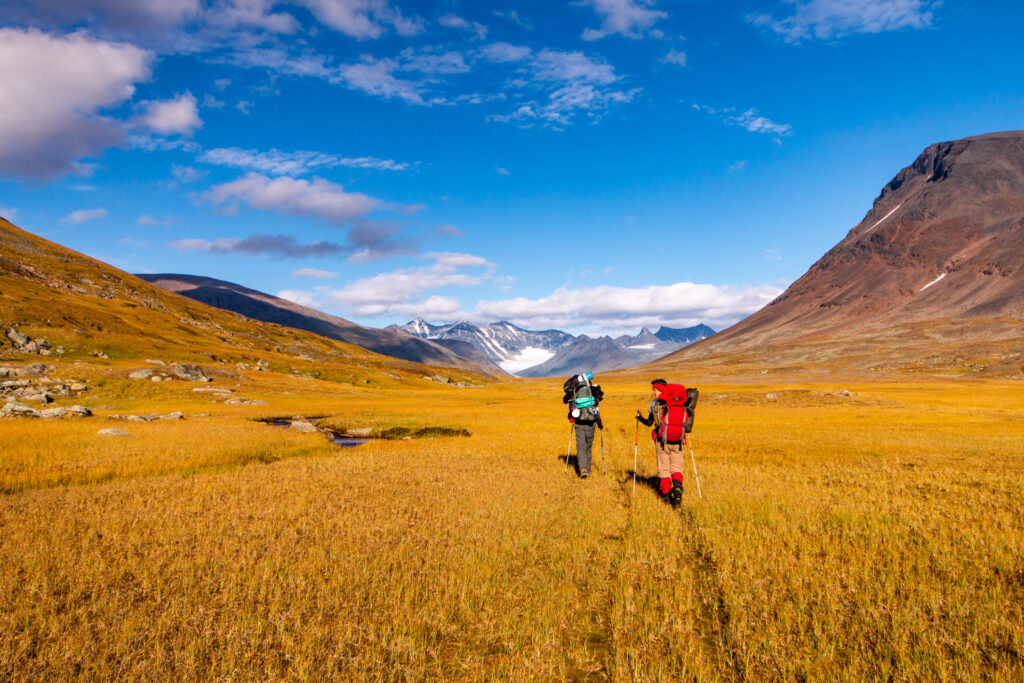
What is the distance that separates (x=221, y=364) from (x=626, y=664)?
100 metres

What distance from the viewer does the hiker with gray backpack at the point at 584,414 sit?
1912 centimetres

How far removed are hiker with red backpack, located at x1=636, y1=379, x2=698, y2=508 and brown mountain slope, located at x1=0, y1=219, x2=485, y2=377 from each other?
7863 centimetres

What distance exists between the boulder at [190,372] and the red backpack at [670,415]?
70488mm

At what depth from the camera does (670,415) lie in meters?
15.7

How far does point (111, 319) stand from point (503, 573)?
112 meters

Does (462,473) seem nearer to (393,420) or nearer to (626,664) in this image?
(626,664)

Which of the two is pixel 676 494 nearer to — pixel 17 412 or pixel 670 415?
pixel 670 415

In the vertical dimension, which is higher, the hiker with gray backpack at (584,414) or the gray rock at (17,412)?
the hiker with gray backpack at (584,414)

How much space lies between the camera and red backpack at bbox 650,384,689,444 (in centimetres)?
1539

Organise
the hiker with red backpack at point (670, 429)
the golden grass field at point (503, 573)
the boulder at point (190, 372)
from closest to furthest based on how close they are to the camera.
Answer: the golden grass field at point (503, 573), the hiker with red backpack at point (670, 429), the boulder at point (190, 372)

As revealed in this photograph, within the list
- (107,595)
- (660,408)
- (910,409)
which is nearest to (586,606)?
(107,595)

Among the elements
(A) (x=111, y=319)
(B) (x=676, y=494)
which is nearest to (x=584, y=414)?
(B) (x=676, y=494)

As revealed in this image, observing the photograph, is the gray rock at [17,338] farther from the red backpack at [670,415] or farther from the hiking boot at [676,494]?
the hiking boot at [676,494]

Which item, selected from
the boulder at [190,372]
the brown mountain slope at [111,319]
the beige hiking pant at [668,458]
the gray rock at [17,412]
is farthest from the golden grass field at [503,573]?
the brown mountain slope at [111,319]
